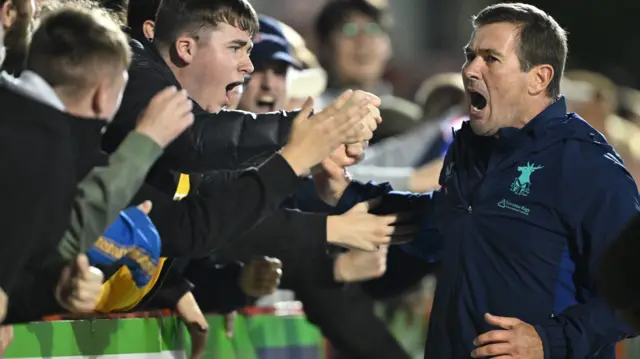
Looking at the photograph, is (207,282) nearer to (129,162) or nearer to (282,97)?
(282,97)

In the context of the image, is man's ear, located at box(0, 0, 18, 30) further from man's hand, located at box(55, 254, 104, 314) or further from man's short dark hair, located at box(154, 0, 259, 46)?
man's hand, located at box(55, 254, 104, 314)

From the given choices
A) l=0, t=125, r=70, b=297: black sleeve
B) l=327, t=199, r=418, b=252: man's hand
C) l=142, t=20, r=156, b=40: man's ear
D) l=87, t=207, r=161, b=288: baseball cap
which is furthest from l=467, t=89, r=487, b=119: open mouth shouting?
l=0, t=125, r=70, b=297: black sleeve

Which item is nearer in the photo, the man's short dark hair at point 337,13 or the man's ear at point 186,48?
the man's ear at point 186,48

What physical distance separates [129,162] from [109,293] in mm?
902

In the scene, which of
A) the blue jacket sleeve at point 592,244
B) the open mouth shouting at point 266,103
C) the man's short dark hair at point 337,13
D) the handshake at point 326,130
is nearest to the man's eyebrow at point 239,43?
the handshake at point 326,130

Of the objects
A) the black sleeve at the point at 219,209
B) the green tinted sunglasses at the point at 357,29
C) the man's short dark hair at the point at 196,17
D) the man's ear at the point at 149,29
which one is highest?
the man's short dark hair at the point at 196,17

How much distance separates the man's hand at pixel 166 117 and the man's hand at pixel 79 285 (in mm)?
437

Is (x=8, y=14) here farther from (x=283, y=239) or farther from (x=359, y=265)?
(x=359, y=265)

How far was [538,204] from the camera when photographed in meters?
5.54

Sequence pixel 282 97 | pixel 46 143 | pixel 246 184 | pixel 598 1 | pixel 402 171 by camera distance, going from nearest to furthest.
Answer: pixel 46 143, pixel 246 184, pixel 282 97, pixel 402 171, pixel 598 1

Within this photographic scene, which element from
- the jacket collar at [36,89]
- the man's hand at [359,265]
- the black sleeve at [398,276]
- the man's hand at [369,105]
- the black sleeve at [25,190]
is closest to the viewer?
the black sleeve at [25,190]

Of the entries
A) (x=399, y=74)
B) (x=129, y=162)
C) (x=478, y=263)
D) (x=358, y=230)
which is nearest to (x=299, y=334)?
(x=358, y=230)

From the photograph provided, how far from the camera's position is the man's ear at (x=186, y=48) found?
5.75 meters

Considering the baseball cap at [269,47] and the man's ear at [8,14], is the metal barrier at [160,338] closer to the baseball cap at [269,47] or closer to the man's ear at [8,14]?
the man's ear at [8,14]
